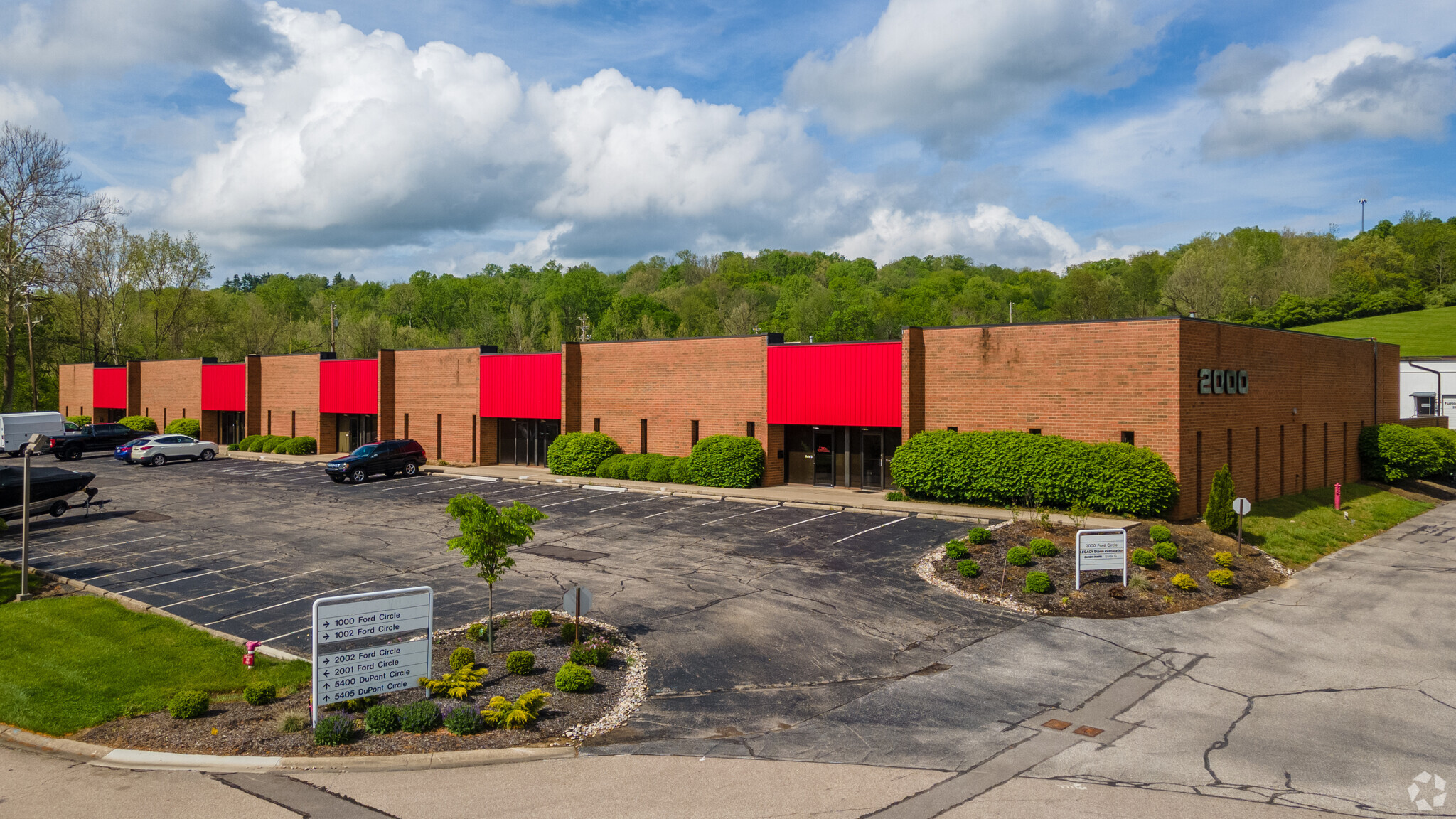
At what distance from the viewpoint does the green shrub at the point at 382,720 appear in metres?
10.9

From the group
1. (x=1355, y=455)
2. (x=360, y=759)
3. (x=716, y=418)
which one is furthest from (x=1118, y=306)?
(x=360, y=759)

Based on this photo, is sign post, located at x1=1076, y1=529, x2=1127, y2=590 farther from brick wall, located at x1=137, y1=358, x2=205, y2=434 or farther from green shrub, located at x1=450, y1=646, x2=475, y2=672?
brick wall, located at x1=137, y1=358, x2=205, y2=434

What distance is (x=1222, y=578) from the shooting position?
19156 millimetres

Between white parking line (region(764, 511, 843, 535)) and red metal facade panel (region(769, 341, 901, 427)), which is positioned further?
red metal facade panel (region(769, 341, 901, 427))

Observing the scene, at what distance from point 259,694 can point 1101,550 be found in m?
16.3

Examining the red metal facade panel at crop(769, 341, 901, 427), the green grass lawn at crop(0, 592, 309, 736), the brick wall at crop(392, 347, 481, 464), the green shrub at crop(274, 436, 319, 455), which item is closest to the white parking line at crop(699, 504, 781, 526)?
the red metal facade panel at crop(769, 341, 901, 427)

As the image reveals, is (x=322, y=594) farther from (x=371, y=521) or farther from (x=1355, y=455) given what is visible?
(x=1355, y=455)

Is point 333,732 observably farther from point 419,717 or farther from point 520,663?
point 520,663

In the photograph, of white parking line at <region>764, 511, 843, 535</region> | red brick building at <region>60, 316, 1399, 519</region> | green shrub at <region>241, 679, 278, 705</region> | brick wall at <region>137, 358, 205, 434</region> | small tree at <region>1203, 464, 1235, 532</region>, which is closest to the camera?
green shrub at <region>241, 679, 278, 705</region>

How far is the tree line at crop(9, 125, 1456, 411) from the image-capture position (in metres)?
70.4

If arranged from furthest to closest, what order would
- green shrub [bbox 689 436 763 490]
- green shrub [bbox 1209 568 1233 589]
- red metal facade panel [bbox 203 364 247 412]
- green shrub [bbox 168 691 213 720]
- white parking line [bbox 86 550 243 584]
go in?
1. red metal facade panel [bbox 203 364 247 412]
2. green shrub [bbox 689 436 763 490]
3. white parking line [bbox 86 550 243 584]
4. green shrub [bbox 1209 568 1233 589]
5. green shrub [bbox 168 691 213 720]

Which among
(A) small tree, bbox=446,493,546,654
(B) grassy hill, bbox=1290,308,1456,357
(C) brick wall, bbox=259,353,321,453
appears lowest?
(A) small tree, bbox=446,493,546,654

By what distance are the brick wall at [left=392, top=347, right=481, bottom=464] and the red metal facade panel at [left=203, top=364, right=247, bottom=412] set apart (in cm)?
1508

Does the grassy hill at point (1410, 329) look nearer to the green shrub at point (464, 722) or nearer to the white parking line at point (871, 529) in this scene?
the white parking line at point (871, 529)
